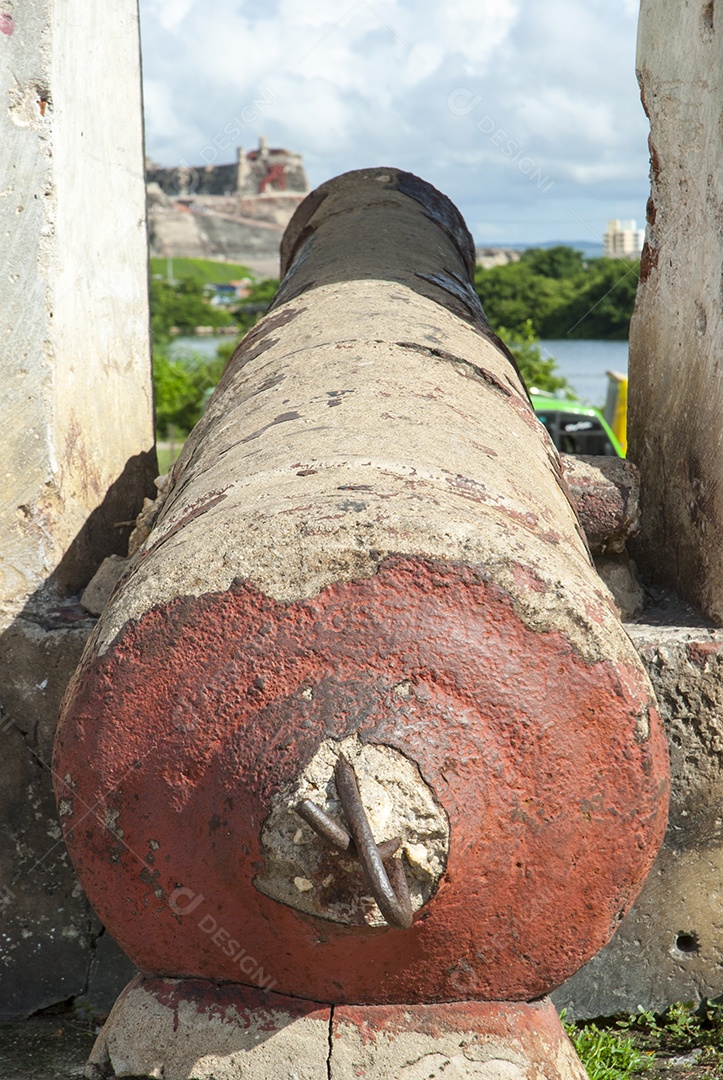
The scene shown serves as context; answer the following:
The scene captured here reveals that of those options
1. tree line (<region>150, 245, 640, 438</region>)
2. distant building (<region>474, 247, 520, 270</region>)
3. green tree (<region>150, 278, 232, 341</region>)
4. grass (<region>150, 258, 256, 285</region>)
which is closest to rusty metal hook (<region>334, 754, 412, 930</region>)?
tree line (<region>150, 245, 640, 438</region>)

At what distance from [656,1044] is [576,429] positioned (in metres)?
7.23

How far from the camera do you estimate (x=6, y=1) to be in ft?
9.02

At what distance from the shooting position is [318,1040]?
1.72 meters

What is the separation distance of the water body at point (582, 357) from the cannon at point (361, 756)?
43.8 ft

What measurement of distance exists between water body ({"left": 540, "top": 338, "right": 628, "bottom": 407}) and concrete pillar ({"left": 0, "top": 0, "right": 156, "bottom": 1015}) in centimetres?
1209

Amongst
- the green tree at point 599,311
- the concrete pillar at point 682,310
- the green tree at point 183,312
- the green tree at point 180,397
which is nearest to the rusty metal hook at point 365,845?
the concrete pillar at point 682,310

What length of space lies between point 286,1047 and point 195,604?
70 cm

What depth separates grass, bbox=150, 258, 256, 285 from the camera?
43188 millimetres

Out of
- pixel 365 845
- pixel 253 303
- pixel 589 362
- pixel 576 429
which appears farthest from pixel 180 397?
pixel 253 303

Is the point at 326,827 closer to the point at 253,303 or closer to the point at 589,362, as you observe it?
the point at 589,362

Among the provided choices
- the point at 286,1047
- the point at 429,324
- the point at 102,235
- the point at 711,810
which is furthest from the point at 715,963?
the point at 102,235

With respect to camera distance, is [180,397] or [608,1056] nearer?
[608,1056]

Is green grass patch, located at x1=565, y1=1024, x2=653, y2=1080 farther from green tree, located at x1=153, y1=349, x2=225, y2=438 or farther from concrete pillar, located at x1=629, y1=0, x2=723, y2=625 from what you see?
green tree, located at x1=153, y1=349, x2=225, y2=438

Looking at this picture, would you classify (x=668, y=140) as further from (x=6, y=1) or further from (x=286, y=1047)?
(x=286, y=1047)
